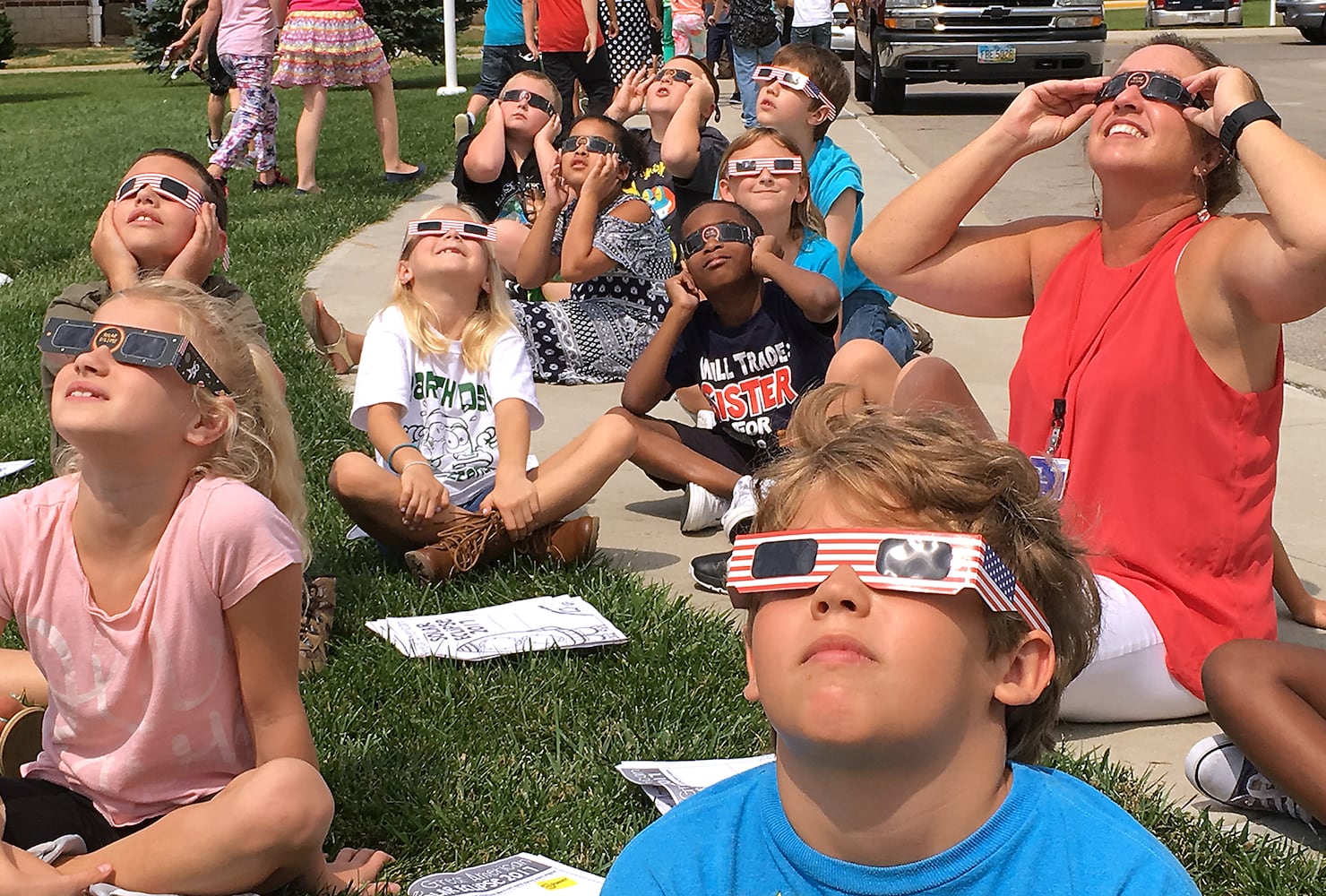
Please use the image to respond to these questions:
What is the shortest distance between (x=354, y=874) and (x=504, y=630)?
48.1 inches

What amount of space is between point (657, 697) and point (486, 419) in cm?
142

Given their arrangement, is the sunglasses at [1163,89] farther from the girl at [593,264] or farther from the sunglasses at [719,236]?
the girl at [593,264]

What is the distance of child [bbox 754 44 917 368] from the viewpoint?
5.93 meters

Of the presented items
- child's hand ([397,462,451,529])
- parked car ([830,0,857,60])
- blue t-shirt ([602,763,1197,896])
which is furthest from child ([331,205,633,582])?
parked car ([830,0,857,60])

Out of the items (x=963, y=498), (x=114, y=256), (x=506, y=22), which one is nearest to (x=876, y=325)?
(x=114, y=256)

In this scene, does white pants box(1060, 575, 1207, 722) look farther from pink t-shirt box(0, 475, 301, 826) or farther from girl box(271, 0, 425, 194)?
girl box(271, 0, 425, 194)

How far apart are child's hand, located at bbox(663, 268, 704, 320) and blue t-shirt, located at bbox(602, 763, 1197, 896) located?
10.3 feet

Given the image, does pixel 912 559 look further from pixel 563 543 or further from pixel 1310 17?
pixel 1310 17

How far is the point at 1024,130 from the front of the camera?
148 inches

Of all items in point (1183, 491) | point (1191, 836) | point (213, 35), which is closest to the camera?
point (1191, 836)

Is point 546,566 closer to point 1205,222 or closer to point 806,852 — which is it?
point 1205,222

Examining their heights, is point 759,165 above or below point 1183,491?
above

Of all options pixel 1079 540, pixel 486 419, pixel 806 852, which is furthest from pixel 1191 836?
pixel 486 419

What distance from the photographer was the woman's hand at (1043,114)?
12.2 feet
